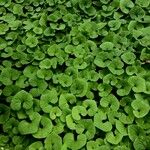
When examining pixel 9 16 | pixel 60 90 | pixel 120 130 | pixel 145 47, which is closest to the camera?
pixel 120 130

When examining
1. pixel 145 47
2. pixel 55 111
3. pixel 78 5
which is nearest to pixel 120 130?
pixel 55 111

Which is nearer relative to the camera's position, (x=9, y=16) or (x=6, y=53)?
(x=6, y=53)

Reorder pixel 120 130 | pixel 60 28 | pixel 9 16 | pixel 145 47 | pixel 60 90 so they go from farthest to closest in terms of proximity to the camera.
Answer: pixel 9 16 < pixel 60 28 < pixel 145 47 < pixel 60 90 < pixel 120 130

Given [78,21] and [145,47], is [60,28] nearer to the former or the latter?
[78,21]

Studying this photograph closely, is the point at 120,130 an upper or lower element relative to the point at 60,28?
lower

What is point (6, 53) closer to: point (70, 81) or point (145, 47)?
point (70, 81)

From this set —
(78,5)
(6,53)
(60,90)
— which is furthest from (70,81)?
(78,5)
